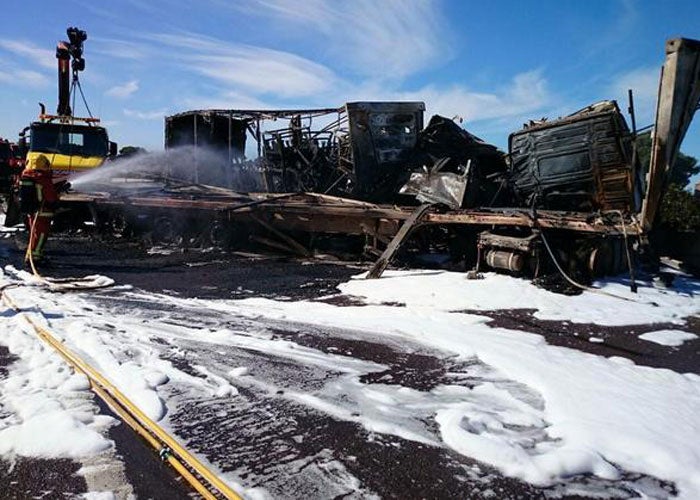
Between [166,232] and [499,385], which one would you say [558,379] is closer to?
[499,385]

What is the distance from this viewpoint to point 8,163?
16.1 metres

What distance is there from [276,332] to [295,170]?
1005cm

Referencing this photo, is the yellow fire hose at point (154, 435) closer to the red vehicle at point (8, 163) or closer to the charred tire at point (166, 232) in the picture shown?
the charred tire at point (166, 232)

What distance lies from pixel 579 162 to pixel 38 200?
28.7 feet

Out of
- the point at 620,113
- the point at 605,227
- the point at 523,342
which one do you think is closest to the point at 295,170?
the point at 620,113

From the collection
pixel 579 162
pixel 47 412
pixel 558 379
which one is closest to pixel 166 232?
pixel 579 162

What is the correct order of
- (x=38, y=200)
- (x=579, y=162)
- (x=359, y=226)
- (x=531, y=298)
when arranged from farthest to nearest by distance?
(x=359, y=226)
(x=579, y=162)
(x=38, y=200)
(x=531, y=298)

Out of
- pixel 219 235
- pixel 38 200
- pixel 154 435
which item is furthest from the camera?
pixel 219 235

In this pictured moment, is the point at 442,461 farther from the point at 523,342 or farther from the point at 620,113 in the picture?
the point at 620,113

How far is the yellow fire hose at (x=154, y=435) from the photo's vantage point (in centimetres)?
232

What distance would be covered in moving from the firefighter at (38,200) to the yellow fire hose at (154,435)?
490cm

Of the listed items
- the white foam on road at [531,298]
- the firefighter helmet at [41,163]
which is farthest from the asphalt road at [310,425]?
the firefighter helmet at [41,163]

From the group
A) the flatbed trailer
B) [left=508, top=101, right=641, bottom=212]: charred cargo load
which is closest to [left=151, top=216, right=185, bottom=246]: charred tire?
the flatbed trailer

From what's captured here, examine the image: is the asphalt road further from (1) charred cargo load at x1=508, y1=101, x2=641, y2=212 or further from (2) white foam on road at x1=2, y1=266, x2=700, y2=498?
(1) charred cargo load at x1=508, y1=101, x2=641, y2=212
